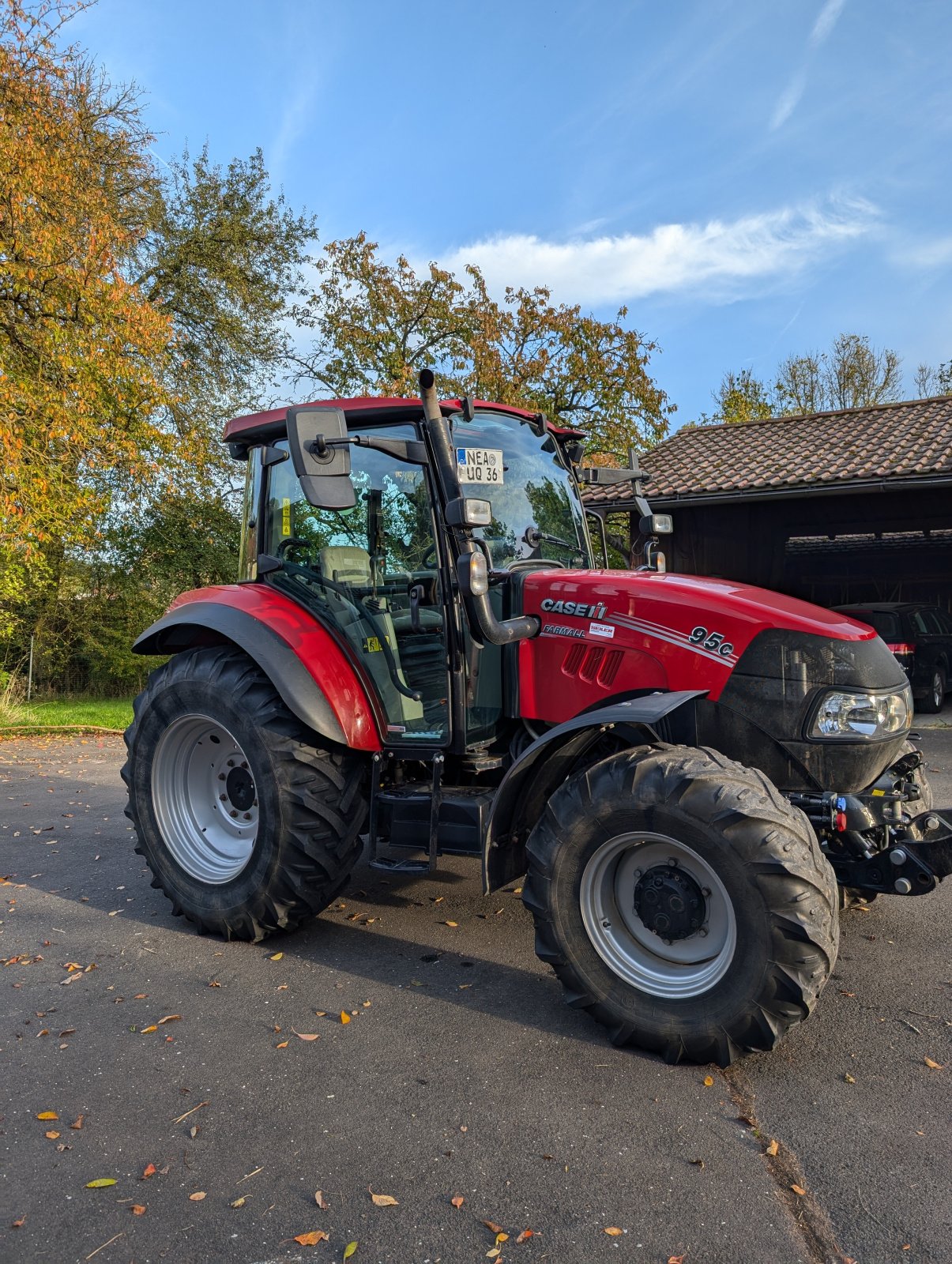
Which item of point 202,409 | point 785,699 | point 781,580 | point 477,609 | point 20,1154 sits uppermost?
point 202,409

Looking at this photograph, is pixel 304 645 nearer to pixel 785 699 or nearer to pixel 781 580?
pixel 785 699

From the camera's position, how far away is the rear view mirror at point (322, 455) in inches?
131

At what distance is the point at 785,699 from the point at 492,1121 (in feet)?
5.85

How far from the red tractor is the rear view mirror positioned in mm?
11

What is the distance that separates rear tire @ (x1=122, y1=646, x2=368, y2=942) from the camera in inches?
155

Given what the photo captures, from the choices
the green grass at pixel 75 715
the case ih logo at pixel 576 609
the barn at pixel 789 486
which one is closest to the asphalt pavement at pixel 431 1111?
the case ih logo at pixel 576 609

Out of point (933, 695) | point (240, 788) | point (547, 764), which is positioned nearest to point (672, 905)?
point (547, 764)

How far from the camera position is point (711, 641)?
3465 mm

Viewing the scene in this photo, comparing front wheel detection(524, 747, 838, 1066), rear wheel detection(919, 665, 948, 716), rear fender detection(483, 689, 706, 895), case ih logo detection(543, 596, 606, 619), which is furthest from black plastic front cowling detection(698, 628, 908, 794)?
rear wheel detection(919, 665, 948, 716)

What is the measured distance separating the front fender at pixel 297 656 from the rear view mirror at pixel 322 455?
890mm

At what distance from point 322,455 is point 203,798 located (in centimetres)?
212

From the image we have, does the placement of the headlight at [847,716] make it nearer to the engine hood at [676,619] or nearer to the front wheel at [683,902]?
the engine hood at [676,619]

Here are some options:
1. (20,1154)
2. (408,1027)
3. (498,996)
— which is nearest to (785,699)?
(498,996)

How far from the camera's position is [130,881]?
206 inches
